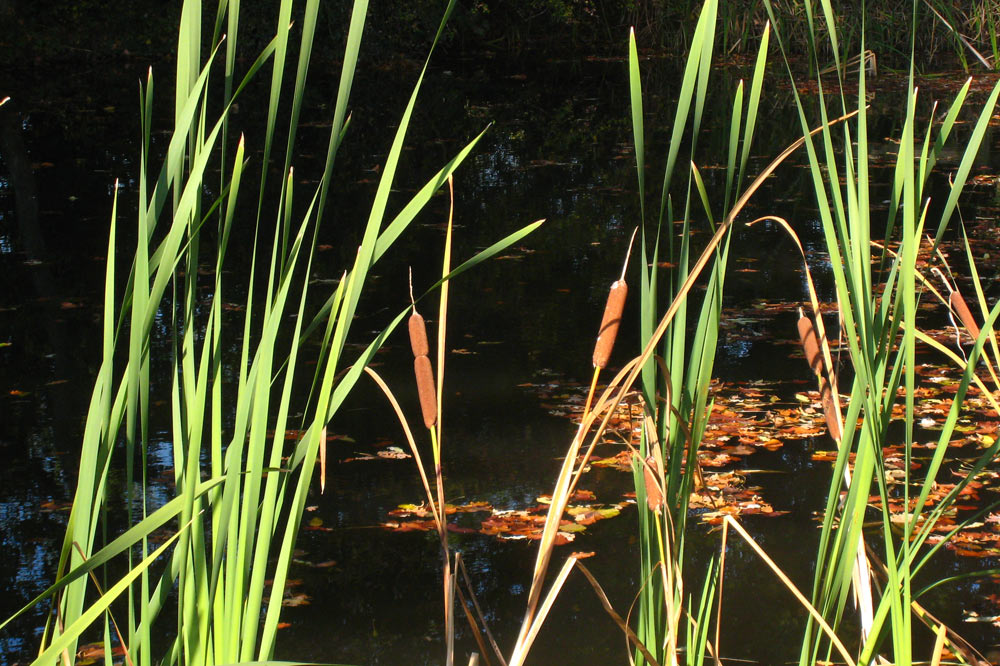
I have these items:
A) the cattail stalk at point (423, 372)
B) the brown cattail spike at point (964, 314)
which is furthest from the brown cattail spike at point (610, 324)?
the brown cattail spike at point (964, 314)

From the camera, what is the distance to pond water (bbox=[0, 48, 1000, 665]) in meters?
2.82

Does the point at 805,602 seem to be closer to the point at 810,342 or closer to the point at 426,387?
the point at 810,342

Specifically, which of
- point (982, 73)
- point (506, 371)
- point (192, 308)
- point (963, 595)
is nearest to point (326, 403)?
point (192, 308)

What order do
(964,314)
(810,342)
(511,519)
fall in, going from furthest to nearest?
(511,519) < (964,314) < (810,342)

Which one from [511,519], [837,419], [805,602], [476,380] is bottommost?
[511,519]

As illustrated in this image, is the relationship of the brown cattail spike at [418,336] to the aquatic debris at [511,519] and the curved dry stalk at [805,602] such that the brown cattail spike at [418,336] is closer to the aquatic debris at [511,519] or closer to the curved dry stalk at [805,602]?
the curved dry stalk at [805,602]

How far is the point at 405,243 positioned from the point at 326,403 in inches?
225

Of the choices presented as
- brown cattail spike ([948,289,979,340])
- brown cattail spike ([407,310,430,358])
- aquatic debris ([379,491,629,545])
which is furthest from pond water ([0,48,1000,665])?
brown cattail spike ([948,289,979,340])

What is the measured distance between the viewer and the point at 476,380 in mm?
4398

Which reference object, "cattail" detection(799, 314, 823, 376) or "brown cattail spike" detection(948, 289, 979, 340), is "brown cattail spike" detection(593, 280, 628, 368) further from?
"brown cattail spike" detection(948, 289, 979, 340)

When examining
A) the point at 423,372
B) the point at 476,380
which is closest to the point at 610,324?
the point at 423,372

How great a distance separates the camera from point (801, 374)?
442cm

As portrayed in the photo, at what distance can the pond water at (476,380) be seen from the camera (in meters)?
2.82

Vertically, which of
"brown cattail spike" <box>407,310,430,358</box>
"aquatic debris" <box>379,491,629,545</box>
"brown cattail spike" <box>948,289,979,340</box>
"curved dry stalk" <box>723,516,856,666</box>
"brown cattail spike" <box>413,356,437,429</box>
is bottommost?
"aquatic debris" <box>379,491,629,545</box>
